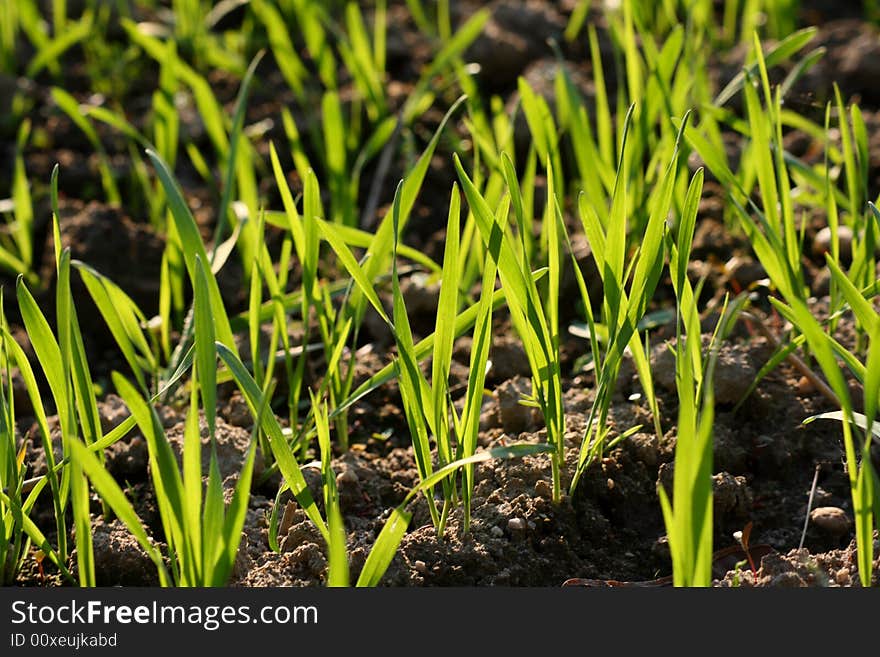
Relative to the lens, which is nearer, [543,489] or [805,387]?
[543,489]

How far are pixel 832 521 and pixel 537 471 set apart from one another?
0.33 m

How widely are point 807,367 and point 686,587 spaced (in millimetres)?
552

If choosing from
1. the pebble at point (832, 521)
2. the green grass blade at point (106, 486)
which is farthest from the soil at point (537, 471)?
the green grass blade at point (106, 486)

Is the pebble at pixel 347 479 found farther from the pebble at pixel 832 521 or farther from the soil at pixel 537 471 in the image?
the pebble at pixel 832 521

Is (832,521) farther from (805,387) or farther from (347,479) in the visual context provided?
(347,479)

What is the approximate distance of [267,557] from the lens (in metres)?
1.27

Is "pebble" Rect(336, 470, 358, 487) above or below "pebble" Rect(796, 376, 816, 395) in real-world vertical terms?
below

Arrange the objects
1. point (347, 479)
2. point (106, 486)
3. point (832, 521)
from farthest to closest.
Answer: point (347, 479) → point (832, 521) → point (106, 486)

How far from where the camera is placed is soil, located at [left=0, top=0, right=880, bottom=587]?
1.25 m

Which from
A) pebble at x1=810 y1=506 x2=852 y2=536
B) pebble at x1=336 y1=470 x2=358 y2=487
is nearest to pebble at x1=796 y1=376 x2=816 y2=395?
pebble at x1=810 y1=506 x2=852 y2=536

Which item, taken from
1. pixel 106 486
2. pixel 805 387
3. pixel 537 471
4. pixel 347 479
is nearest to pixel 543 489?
pixel 537 471

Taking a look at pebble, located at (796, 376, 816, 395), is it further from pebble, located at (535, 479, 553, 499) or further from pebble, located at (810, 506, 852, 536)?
pebble, located at (535, 479, 553, 499)

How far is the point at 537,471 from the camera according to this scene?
4.40 ft

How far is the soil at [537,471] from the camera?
1.25 meters
